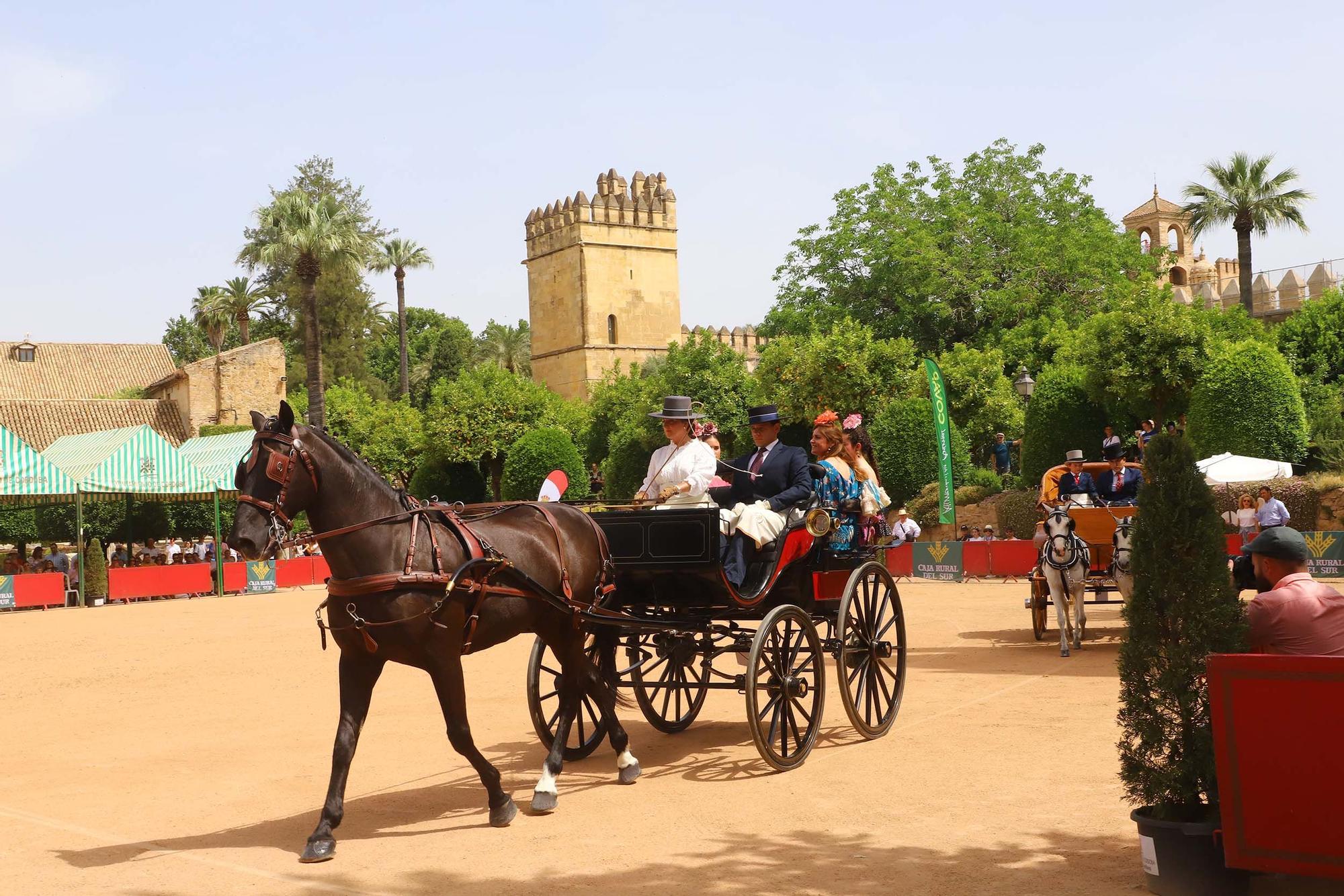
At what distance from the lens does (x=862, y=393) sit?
124 feet

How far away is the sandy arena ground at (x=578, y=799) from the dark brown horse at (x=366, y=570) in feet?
1.39

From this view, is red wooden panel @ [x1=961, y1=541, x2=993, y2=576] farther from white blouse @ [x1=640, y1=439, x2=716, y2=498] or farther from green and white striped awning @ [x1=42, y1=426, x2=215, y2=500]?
white blouse @ [x1=640, y1=439, x2=716, y2=498]

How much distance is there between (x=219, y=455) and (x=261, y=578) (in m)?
3.43

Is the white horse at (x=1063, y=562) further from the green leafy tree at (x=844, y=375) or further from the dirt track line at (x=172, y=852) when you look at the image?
the green leafy tree at (x=844, y=375)

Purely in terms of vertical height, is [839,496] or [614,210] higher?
[614,210]

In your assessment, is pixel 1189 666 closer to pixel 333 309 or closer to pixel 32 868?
pixel 32 868

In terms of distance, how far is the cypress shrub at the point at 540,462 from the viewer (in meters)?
46.1

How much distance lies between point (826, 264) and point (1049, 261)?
9580 millimetres

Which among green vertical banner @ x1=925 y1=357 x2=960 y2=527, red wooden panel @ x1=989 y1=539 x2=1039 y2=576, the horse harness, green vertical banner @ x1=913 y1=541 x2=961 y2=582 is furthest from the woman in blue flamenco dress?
green vertical banner @ x1=913 y1=541 x2=961 y2=582

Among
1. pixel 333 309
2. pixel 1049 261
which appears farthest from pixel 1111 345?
pixel 333 309

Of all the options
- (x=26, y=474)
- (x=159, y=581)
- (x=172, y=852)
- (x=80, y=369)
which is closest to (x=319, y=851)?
(x=172, y=852)

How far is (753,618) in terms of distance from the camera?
864cm

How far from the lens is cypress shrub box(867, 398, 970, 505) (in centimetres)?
3400

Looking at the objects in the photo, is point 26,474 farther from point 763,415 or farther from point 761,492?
point 761,492
